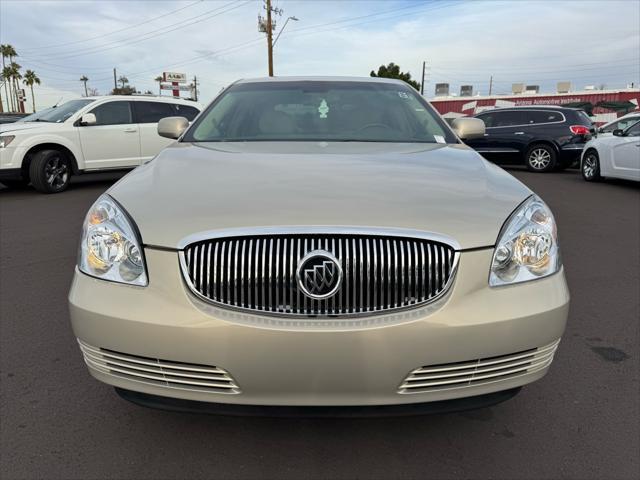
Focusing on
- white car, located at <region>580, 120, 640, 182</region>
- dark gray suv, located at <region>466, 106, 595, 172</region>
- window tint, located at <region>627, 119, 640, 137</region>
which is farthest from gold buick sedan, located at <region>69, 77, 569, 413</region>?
dark gray suv, located at <region>466, 106, 595, 172</region>

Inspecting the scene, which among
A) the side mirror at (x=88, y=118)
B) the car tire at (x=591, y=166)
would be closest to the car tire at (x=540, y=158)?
the car tire at (x=591, y=166)

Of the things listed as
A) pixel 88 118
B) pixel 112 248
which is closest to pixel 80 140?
pixel 88 118

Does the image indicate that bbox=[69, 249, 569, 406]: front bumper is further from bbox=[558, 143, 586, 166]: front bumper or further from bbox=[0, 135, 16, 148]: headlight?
bbox=[558, 143, 586, 166]: front bumper

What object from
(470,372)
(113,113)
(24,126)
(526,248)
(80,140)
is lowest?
(470,372)

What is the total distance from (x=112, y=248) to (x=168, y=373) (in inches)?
20.0

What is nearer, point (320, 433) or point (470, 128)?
point (320, 433)

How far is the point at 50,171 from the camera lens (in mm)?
9305

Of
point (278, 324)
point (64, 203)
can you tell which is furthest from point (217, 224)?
point (64, 203)

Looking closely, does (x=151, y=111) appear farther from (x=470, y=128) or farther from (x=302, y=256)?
(x=302, y=256)

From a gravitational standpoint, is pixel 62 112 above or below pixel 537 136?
above

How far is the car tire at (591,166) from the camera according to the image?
36.3 ft

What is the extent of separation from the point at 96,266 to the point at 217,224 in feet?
1.67

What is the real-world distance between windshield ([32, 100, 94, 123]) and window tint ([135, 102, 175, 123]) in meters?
0.96

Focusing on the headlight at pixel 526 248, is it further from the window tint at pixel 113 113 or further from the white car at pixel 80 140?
the window tint at pixel 113 113
